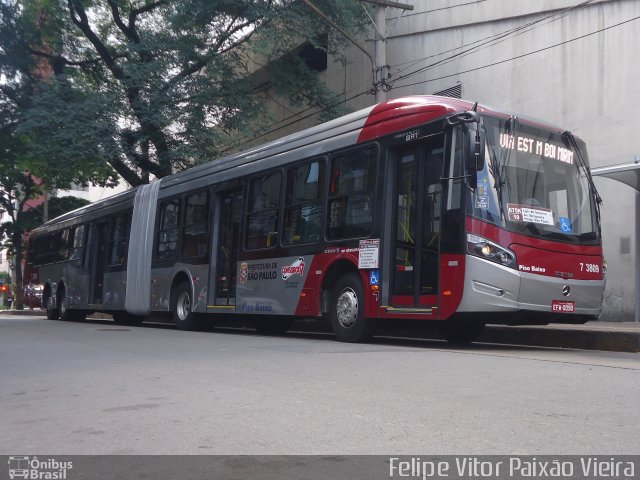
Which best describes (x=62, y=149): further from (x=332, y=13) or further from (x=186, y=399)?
(x=186, y=399)

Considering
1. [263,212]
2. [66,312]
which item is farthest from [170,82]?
[263,212]

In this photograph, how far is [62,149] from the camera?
1866cm

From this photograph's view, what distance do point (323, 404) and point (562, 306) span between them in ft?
16.2

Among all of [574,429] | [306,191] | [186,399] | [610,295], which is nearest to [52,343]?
[306,191]

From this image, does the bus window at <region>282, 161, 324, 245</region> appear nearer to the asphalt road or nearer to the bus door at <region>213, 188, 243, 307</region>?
the bus door at <region>213, 188, 243, 307</region>

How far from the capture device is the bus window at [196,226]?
14.7 meters

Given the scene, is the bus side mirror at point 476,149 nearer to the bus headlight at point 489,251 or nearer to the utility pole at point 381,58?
the bus headlight at point 489,251

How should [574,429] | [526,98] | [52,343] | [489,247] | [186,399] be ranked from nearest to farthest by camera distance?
[574,429] → [186,399] → [489,247] → [52,343] → [526,98]

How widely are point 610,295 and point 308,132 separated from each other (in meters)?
7.17

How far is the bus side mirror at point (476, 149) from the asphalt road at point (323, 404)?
2329 millimetres

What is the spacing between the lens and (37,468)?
12.8 ft

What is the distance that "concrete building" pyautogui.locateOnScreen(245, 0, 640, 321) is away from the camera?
562 inches

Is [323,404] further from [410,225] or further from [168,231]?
[168,231]

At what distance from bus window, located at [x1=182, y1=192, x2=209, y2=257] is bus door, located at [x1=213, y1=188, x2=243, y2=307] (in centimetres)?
49
